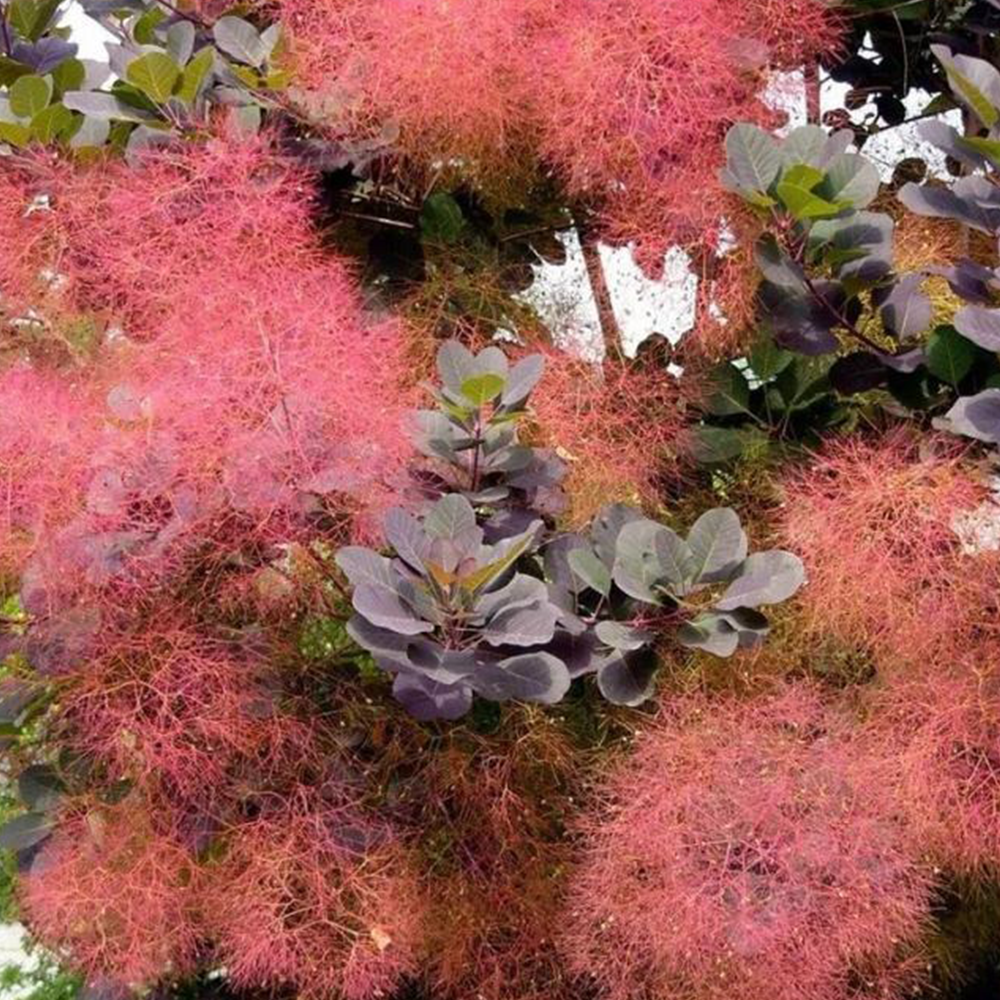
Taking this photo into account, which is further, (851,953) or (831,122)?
(831,122)

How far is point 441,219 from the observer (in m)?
1.50

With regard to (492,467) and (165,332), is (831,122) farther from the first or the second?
(165,332)

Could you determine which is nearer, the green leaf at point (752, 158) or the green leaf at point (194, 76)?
the green leaf at point (752, 158)

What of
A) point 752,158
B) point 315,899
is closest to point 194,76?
point 752,158

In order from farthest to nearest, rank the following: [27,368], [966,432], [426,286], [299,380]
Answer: [426,286], [27,368], [299,380], [966,432]

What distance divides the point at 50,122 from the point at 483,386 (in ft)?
1.80

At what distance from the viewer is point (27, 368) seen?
1.42 meters

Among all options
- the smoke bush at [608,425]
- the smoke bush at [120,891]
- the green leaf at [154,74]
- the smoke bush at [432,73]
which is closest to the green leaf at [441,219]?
the smoke bush at [432,73]

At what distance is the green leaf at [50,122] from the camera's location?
1.43m

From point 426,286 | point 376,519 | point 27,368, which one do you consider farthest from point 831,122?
point 27,368

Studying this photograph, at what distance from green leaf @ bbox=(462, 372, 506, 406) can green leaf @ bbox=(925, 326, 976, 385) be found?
0.38 m

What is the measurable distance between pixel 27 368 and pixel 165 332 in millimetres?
162

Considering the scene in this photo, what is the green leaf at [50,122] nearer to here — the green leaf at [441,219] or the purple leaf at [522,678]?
the green leaf at [441,219]

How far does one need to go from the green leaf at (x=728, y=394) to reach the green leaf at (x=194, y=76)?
1.78ft
